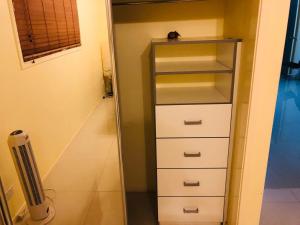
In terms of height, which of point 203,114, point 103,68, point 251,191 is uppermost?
point 103,68

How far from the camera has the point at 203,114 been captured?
1510mm

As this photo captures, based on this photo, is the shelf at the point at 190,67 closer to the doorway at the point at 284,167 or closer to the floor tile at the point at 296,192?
the doorway at the point at 284,167

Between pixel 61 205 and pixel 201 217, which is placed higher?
pixel 201 217

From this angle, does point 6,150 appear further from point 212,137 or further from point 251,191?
point 251,191

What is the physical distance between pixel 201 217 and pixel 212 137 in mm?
640

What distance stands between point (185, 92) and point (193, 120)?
0.85ft

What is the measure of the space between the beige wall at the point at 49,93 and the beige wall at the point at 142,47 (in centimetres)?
31

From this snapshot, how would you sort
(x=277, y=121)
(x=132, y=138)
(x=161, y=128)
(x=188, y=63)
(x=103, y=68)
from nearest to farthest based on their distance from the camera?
1. (x=161, y=128)
2. (x=188, y=63)
3. (x=132, y=138)
4. (x=103, y=68)
5. (x=277, y=121)

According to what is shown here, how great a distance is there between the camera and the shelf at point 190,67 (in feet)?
4.77

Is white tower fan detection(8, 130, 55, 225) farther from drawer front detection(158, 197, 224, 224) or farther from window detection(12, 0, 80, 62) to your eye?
drawer front detection(158, 197, 224, 224)

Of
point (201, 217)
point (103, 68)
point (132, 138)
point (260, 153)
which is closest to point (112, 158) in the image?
point (132, 138)

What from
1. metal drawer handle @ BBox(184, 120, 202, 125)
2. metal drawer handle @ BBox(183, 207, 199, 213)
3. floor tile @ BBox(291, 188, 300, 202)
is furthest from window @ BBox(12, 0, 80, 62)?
floor tile @ BBox(291, 188, 300, 202)

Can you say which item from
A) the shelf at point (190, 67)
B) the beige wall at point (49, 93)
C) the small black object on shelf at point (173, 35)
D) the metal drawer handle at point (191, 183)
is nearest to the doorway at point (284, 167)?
the metal drawer handle at point (191, 183)

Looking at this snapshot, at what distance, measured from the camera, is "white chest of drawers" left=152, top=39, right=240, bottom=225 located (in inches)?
58.6
